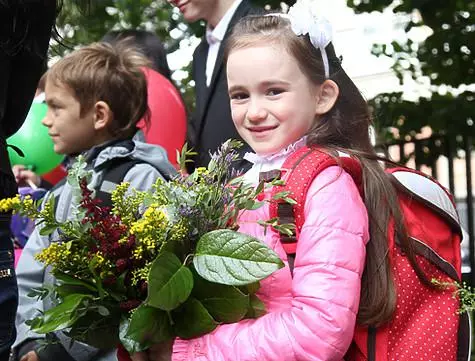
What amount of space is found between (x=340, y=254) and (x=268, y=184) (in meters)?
0.24

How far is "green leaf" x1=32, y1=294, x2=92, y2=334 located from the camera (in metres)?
2.40

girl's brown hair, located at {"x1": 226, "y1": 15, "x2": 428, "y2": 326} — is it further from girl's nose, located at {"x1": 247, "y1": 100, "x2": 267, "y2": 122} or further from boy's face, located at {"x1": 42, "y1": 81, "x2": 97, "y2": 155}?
boy's face, located at {"x1": 42, "y1": 81, "x2": 97, "y2": 155}

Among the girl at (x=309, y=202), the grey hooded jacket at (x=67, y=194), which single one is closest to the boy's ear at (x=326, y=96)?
the girl at (x=309, y=202)

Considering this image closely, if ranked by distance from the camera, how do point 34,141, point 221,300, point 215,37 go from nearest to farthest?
point 221,300
point 215,37
point 34,141

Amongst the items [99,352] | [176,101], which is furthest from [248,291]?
[176,101]

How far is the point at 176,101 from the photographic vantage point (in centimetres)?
501

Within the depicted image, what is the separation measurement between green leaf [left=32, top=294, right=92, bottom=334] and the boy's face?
1532 millimetres

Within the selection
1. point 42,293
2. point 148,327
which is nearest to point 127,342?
point 148,327

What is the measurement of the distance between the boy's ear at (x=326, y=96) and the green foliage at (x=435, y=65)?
9.74ft

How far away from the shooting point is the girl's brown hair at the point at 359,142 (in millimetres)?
2441

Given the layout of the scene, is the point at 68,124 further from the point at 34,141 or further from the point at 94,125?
the point at 34,141

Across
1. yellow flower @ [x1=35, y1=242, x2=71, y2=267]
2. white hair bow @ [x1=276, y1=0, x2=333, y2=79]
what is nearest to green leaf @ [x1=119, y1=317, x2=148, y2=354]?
yellow flower @ [x1=35, y1=242, x2=71, y2=267]

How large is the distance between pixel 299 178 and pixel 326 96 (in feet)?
1.23

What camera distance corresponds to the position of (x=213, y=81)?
4223 millimetres
